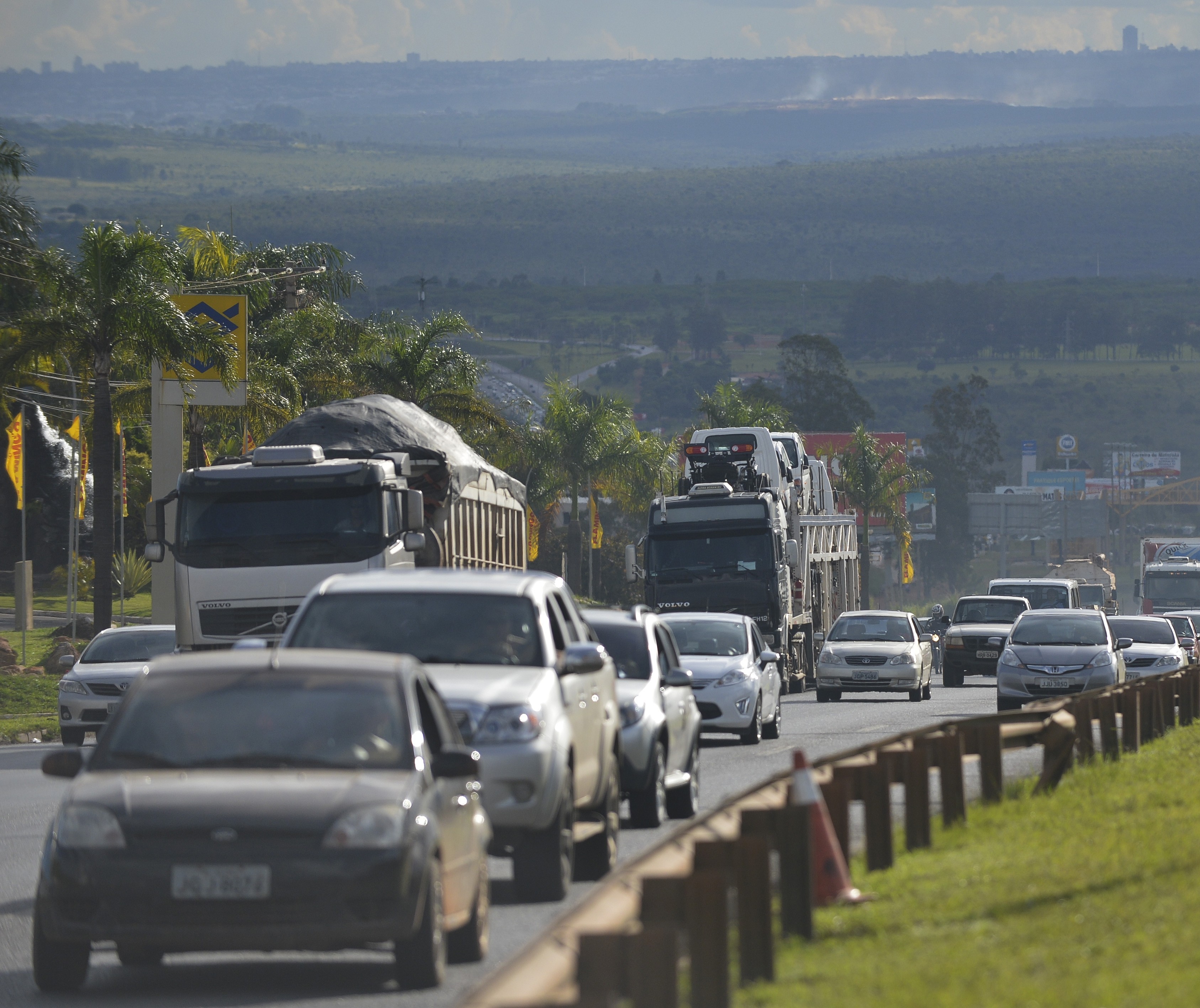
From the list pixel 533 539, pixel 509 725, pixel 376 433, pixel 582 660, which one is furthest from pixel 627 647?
pixel 533 539

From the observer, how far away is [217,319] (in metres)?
36.4

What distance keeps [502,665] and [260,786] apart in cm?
318

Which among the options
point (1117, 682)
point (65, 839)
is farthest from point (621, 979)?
point (1117, 682)

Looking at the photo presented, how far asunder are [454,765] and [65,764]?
1.86 m

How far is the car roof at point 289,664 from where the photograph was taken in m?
8.84

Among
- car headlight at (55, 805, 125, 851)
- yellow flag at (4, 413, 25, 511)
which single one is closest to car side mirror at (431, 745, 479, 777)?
car headlight at (55, 805, 125, 851)

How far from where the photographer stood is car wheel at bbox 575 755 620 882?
11.6 metres

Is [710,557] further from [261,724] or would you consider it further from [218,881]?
[218,881]

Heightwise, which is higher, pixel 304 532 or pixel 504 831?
pixel 304 532

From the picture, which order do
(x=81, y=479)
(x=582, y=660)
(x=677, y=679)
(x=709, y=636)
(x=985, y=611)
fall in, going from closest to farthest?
(x=582, y=660), (x=677, y=679), (x=709, y=636), (x=985, y=611), (x=81, y=479)

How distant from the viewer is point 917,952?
26.6 ft

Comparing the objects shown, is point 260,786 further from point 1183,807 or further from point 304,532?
point 304,532

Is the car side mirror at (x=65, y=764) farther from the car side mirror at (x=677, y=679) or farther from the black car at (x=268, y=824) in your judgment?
the car side mirror at (x=677, y=679)

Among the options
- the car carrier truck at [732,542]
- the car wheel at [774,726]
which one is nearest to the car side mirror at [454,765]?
the car wheel at [774,726]
